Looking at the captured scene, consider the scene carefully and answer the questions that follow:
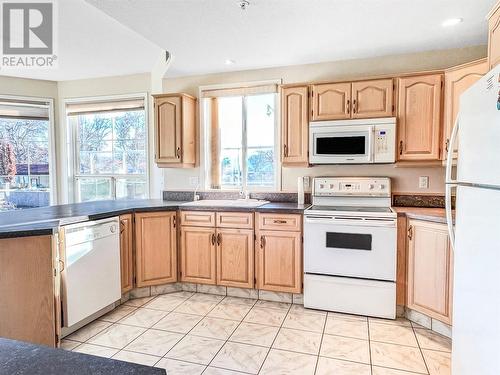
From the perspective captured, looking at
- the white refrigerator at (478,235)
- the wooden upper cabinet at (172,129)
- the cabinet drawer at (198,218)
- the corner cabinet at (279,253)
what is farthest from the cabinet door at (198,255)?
the white refrigerator at (478,235)

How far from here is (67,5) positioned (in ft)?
7.95

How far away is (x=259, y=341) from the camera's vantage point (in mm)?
2293

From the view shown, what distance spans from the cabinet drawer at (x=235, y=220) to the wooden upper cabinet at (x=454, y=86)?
71.6 inches

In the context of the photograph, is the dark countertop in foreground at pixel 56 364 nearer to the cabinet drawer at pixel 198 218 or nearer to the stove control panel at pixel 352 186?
the cabinet drawer at pixel 198 218

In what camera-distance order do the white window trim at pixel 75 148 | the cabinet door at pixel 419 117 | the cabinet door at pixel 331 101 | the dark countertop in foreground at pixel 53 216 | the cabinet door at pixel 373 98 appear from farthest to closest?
1. the white window trim at pixel 75 148
2. the cabinet door at pixel 331 101
3. the cabinet door at pixel 373 98
4. the cabinet door at pixel 419 117
5. the dark countertop in foreground at pixel 53 216

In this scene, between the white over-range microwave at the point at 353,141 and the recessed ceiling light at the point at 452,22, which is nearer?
the recessed ceiling light at the point at 452,22

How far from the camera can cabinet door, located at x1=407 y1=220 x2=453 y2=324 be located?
229 centimetres

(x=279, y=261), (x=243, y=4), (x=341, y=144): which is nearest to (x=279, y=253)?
(x=279, y=261)

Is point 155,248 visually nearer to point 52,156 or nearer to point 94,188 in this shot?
point 94,188

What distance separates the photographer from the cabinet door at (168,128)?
11.4 ft

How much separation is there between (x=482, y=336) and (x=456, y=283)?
0.43 metres

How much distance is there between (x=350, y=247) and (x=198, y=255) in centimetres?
151

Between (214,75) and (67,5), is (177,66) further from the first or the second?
(67,5)

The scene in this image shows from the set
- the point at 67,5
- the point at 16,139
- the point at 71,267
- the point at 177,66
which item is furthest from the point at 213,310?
the point at 16,139
